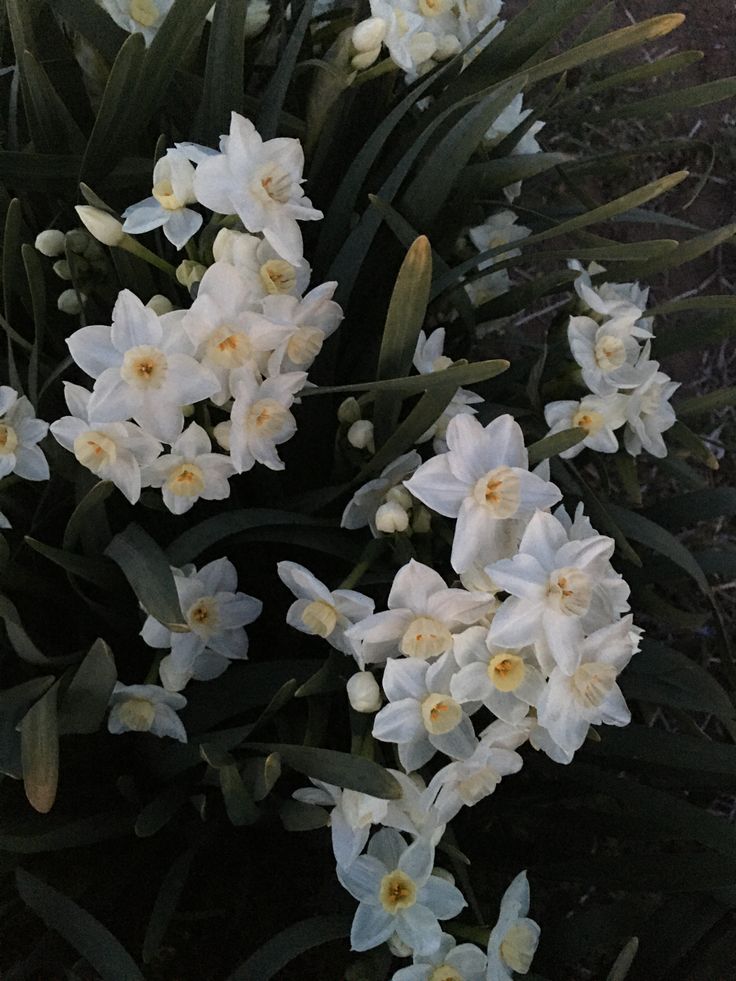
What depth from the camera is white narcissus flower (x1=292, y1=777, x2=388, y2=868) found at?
0.92 m

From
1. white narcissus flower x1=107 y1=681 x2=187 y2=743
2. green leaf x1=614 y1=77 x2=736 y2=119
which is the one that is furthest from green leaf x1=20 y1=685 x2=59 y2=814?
green leaf x1=614 y1=77 x2=736 y2=119

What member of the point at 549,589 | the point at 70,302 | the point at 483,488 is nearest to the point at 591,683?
the point at 549,589

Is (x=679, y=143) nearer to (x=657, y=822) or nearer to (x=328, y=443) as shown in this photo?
(x=328, y=443)

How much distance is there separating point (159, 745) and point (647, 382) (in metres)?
0.78

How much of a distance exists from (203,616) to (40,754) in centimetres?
25

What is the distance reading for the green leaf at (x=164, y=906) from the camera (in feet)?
3.21

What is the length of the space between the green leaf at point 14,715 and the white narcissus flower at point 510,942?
552 millimetres

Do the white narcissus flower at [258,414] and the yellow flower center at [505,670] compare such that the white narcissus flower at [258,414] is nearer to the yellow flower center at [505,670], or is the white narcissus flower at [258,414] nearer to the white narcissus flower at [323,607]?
the white narcissus flower at [323,607]

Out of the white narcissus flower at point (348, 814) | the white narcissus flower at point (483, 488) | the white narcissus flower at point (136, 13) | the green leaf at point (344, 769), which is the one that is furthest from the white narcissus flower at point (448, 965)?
the white narcissus flower at point (136, 13)

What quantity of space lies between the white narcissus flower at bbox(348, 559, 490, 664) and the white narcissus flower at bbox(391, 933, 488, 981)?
1.18ft

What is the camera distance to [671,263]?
114 centimetres

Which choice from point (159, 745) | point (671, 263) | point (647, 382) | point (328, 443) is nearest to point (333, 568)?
point (328, 443)

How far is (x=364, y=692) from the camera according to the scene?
0.90 meters

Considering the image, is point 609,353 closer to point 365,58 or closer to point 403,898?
point 365,58
